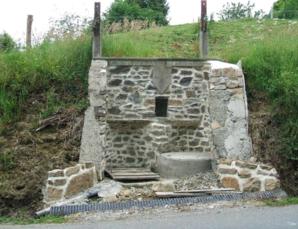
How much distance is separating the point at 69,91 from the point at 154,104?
75.4 inches

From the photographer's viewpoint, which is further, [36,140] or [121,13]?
[121,13]

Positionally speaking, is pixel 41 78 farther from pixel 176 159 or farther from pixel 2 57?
pixel 176 159

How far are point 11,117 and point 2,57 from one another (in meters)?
1.98

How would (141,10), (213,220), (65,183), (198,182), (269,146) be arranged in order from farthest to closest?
(141,10)
(269,146)
(198,182)
(65,183)
(213,220)

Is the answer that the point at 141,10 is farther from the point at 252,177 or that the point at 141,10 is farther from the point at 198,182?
the point at 252,177

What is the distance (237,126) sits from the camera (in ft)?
29.8

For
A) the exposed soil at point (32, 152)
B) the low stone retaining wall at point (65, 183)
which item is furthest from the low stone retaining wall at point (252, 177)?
the exposed soil at point (32, 152)

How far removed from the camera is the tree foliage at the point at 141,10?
883 inches

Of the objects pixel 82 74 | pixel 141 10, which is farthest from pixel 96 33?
pixel 141 10

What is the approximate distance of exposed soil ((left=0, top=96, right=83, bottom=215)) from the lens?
26.6 feet

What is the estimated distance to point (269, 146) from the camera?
887cm

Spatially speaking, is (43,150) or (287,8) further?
(287,8)

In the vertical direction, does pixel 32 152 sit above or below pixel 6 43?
below

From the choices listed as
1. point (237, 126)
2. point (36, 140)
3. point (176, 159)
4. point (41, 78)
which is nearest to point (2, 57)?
point (41, 78)
